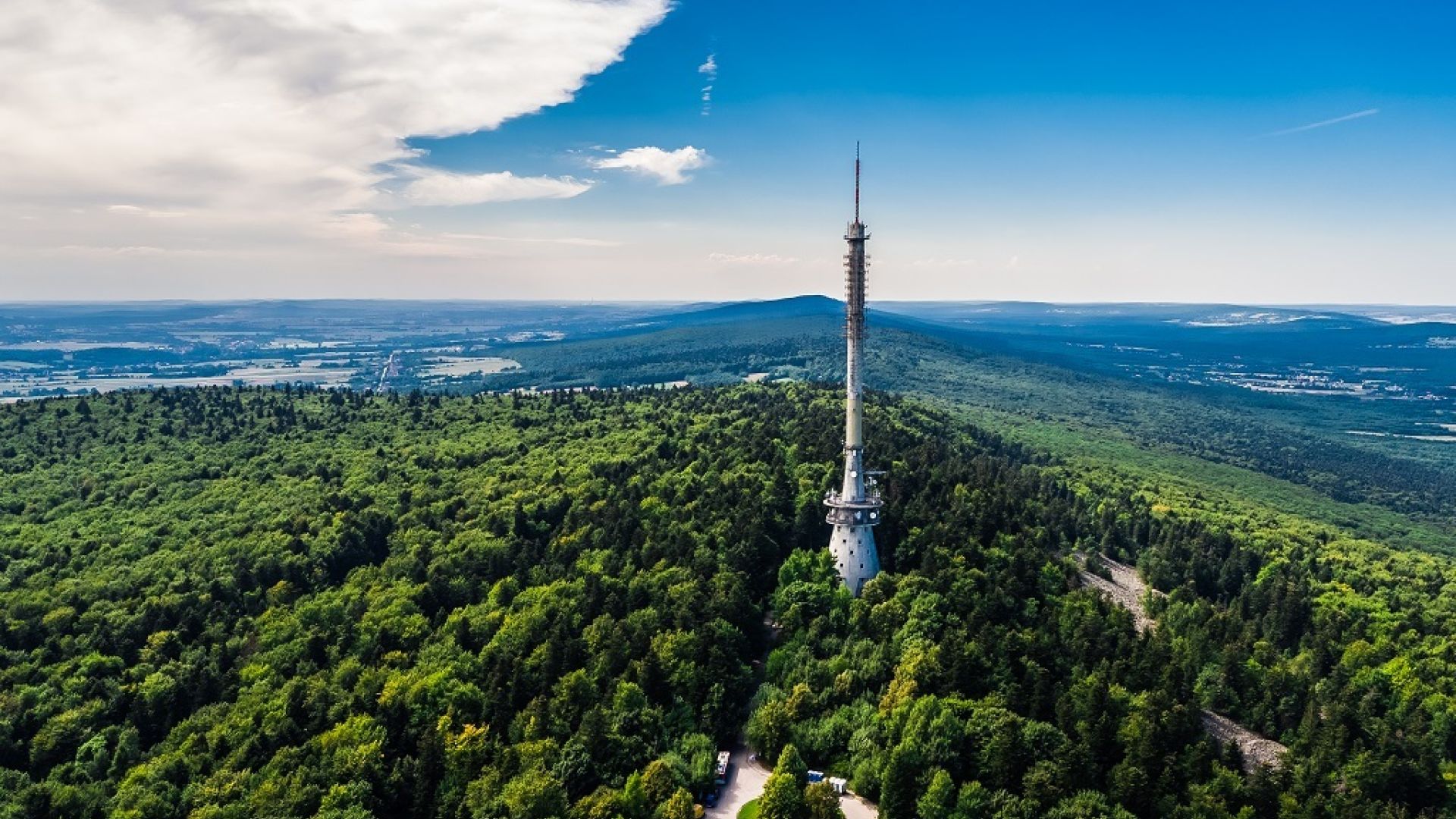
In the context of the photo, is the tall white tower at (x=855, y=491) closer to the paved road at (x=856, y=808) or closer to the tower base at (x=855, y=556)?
the tower base at (x=855, y=556)

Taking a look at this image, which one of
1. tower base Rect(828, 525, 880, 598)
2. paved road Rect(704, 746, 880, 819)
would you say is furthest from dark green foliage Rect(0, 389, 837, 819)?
tower base Rect(828, 525, 880, 598)

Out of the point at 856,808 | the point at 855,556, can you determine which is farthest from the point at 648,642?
the point at 855,556

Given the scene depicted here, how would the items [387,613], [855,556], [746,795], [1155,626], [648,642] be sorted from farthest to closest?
1. [1155,626]
2. [855,556]
3. [387,613]
4. [648,642]
5. [746,795]

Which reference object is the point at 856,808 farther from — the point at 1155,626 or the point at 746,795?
the point at 1155,626

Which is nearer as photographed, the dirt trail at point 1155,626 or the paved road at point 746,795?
the paved road at point 746,795

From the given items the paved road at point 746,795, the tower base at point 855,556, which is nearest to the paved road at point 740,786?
the paved road at point 746,795

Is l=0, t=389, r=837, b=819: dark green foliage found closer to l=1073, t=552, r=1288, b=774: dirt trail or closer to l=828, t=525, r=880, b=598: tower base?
l=828, t=525, r=880, b=598: tower base
